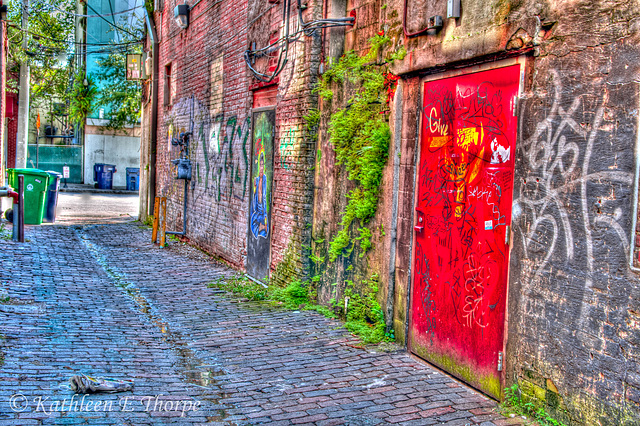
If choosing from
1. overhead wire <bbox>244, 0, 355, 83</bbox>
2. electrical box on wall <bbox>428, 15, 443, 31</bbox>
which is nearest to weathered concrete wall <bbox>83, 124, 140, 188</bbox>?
overhead wire <bbox>244, 0, 355, 83</bbox>

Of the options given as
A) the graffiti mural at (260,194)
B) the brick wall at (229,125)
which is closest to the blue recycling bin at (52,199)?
the brick wall at (229,125)

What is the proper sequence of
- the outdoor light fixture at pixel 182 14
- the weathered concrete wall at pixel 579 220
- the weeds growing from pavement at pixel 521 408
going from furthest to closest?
the outdoor light fixture at pixel 182 14 < the weeds growing from pavement at pixel 521 408 < the weathered concrete wall at pixel 579 220

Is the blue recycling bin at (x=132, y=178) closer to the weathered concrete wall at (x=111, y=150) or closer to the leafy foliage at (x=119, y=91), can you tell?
the weathered concrete wall at (x=111, y=150)

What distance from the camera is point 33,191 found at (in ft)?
45.8

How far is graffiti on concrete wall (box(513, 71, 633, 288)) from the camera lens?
3.52 meters

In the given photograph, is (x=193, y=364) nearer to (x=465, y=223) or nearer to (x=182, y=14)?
(x=465, y=223)

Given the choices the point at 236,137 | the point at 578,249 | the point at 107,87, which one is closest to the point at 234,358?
the point at 578,249

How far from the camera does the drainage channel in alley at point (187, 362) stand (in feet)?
14.4

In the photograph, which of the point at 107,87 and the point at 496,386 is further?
the point at 107,87

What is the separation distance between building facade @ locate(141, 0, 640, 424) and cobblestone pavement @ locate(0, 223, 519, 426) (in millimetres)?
540

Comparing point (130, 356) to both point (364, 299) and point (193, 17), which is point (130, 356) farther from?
point (193, 17)

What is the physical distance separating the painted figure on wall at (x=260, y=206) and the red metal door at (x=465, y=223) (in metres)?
3.59

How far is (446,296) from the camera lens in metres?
5.03

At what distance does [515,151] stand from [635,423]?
1.90 metres
